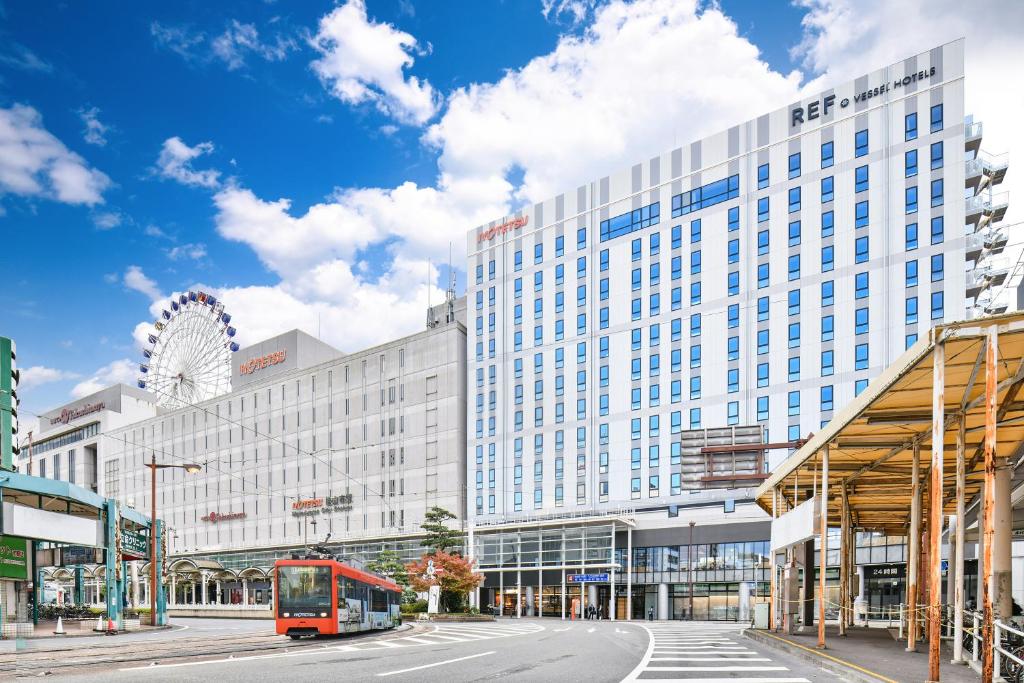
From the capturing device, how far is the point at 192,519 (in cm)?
11319

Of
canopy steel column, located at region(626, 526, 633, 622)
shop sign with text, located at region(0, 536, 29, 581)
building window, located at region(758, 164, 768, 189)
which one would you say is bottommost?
canopy steel column, located at region(626, 526, 633, 622)

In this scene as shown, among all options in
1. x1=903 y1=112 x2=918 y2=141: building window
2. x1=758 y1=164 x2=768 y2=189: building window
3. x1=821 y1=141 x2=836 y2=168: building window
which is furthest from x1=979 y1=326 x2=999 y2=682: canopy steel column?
x1=758 y1=164 x2=768 y2=189: building window

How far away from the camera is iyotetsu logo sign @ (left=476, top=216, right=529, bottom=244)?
87375mm

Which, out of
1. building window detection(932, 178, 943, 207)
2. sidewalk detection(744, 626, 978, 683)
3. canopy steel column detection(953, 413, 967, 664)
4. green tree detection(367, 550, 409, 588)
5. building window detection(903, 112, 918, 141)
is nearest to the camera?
sidewalk detection(744, 626, 978, 683)

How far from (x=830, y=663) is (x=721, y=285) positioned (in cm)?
5645

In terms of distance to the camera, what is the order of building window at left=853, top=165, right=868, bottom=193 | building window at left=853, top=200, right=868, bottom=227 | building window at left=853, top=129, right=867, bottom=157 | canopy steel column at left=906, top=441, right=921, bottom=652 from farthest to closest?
building window at left=853, top=129, right=867, bottom=157
building window at left=853, top=165, right=868, bottom=193
building window at left=853, top=200, right=868, bottom=227
canopy steel column at left=906, top=441, right=921, bottom=652

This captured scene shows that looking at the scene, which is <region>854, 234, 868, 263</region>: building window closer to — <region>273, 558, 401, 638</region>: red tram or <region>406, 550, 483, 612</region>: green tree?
<region>406, 550, 483, 612</region>: green tree

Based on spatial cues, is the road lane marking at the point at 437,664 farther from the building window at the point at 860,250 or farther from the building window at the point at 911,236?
the building window at the point at 860,250

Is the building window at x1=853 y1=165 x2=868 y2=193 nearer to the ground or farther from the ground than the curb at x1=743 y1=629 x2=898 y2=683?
farther from the ground

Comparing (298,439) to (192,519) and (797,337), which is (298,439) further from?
(797,337)

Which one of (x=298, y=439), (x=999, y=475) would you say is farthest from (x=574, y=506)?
(x=999, y=475)

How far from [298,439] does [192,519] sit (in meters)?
25.0

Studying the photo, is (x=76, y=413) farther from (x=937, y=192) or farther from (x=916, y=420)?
(x=916, y=420)

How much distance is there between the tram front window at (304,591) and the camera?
95.9ft
